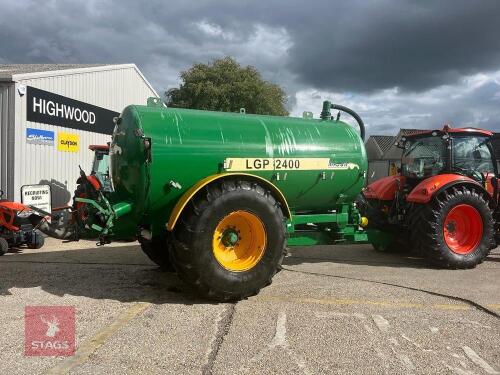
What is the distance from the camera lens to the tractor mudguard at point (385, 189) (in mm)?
8016

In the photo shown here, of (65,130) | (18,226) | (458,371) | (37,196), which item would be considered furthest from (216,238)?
(65,130)

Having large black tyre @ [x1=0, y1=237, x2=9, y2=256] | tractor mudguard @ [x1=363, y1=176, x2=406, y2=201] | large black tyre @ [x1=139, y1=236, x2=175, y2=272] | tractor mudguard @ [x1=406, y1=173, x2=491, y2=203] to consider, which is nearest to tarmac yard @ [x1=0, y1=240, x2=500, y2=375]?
large black tyre @ [x1=139, y1=236, x2=175, y2=272]

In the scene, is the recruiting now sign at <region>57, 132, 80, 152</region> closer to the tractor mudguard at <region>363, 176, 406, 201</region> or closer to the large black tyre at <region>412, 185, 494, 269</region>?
the tractor mudguard at <region>363, 176, 406, 201</region>

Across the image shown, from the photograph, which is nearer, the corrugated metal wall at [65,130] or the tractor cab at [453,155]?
the tractor cab at [453,155]

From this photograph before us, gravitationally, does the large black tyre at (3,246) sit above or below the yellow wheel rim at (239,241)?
below

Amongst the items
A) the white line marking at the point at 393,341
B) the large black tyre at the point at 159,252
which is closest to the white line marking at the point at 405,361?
the white line marking at the point at 393,341

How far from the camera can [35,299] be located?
5.16 meters

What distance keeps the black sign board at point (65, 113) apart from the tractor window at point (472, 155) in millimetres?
8229

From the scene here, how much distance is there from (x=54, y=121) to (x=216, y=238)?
24.1 feet

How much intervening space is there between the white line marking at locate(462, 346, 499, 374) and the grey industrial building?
8.80 meters

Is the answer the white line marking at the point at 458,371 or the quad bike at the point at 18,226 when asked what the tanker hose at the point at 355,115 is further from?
the quad bike at the point at 18,226

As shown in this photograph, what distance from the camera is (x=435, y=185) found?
705 centimetres

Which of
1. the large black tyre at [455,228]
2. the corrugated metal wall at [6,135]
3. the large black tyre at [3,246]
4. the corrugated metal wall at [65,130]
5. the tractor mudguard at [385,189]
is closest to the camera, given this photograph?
the large black tyre at [455,228]

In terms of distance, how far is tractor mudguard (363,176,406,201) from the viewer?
8.02 meters
